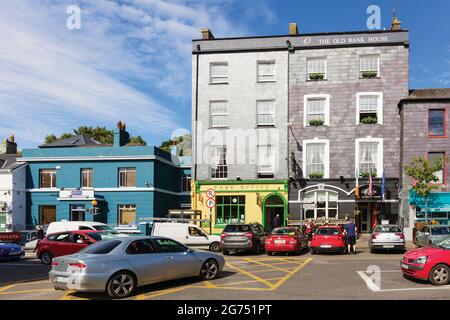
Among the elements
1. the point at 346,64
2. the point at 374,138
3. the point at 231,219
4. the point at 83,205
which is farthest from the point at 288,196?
the point at 83,205

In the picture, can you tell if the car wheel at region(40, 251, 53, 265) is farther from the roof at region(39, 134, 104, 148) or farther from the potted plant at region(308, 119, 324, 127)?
the roof at region(39, 134, 104, 148)

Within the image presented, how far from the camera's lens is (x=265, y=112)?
1304 inches

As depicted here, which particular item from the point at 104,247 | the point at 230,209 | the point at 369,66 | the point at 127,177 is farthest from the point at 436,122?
the point at 104,247

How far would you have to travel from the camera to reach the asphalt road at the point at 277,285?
36.7 ft

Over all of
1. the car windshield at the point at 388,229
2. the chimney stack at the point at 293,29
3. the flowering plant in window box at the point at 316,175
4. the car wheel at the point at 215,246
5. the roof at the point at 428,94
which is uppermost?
the chimney stack at the point at 293,29

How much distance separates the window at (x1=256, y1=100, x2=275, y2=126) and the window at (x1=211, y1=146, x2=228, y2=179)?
3.24 m

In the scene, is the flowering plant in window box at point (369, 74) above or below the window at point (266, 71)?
below

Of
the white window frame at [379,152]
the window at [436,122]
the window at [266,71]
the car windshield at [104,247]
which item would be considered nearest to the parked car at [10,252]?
the car windshield at [104,247]

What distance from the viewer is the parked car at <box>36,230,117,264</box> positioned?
19.0 meters

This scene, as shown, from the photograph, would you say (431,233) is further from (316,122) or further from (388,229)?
(316,122)

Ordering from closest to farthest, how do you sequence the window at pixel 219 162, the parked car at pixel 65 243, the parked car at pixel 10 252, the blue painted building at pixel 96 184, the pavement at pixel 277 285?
the pavement at pixel 277 285 → the parked car at pixel 65 243 → the parked car at pixel 10 252 → the window at pixel 219 162 → the blue painted building at pixel 96 184

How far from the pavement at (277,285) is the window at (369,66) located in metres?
17.2

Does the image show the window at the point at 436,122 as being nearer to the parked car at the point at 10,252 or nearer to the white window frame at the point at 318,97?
the white window frame at the point at 318,97

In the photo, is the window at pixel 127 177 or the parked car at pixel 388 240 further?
the window at pixel 127 177
